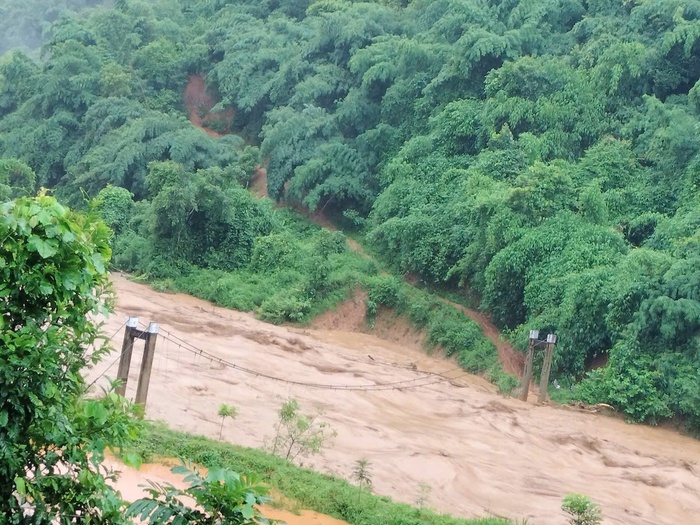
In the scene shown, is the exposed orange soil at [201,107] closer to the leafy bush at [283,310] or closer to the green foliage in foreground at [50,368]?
the leafy bush at [283,310]

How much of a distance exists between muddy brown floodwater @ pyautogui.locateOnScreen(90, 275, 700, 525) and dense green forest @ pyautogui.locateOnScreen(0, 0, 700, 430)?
5.67ft

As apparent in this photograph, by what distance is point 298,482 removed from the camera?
28.1ft

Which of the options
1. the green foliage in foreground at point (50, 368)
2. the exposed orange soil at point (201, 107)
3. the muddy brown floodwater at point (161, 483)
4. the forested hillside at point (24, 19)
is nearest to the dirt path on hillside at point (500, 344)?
the muddy brown floodwater at point (161, 483)

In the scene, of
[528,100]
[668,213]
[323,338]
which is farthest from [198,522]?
[528,100]

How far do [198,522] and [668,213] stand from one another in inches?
664

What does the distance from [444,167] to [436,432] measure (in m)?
10.6

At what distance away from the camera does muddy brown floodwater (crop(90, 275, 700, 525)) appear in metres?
10.4

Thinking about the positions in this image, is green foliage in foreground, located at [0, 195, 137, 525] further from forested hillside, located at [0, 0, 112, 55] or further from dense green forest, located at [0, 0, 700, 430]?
forested hillside, located at [0, 0, 112, 55]

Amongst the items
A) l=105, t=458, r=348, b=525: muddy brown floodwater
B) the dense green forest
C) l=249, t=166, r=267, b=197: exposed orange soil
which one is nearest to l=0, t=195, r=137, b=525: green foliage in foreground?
l=105, t=458, r=348, b=525: muddy brown floodwater

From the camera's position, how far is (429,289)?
1970 cm

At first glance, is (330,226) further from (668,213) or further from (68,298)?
(68,298)

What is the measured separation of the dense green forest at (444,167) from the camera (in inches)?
609

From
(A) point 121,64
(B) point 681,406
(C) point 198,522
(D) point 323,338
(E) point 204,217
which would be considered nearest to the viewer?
(C) point 198,522

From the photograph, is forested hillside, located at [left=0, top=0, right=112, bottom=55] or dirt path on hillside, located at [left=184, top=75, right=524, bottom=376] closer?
dirt path on hillside, located at [left=184, top=75, right=524, bottom=376]
